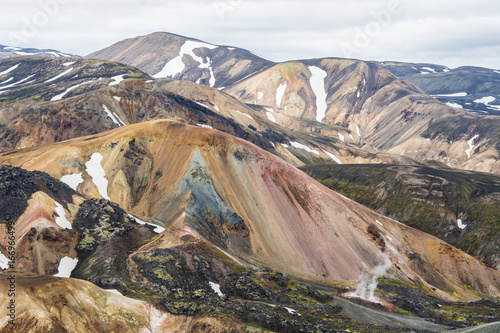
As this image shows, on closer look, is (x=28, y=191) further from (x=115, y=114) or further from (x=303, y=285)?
(x=115, y=114)

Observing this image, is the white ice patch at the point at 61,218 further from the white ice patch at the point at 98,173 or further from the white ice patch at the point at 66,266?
the white ice patch at the point at 98,173

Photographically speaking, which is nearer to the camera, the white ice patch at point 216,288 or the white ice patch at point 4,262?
the white ice patch at point 4,262

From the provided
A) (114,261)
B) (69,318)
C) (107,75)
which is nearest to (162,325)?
(69,318)

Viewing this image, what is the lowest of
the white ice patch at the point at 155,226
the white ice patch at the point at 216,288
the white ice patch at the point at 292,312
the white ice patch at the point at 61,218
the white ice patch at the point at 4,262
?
the white ice patch at the point at 216,288

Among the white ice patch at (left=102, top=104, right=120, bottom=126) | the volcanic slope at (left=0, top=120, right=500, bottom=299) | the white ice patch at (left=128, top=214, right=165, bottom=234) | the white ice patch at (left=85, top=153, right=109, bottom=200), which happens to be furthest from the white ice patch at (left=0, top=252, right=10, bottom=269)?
the white ice patch at (left=102, top=104, right=120, bottom=126)

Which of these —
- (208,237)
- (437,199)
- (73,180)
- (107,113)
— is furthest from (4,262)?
(437,199)

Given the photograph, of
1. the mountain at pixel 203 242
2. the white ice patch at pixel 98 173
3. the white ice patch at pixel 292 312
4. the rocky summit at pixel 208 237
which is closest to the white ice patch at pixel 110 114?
the rocky summit at pixel 208 237

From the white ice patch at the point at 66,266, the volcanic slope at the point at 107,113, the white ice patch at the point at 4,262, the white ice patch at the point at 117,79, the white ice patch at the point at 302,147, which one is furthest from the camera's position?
the white ice patch at the point at 302,147

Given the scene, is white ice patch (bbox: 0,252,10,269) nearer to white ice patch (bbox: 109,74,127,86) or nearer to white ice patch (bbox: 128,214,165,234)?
white ice patch (bbox: 128,214,165,234)
